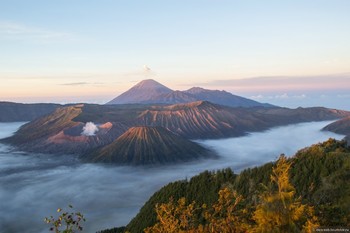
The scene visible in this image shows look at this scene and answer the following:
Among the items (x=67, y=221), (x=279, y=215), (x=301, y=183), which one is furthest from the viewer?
(x=301, y=183)

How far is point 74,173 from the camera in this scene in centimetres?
18150

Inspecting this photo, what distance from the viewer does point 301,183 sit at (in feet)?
177

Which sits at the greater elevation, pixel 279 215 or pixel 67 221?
pixel 67 221

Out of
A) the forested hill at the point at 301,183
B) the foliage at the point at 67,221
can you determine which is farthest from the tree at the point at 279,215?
the forested hill at the point at 301,183

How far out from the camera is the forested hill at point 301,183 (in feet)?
131

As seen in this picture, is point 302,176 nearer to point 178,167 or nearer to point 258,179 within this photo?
point 258,179

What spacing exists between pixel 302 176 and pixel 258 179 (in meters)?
10.2

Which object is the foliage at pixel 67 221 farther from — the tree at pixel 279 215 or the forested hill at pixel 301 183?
the forested hill at pixel 301 183

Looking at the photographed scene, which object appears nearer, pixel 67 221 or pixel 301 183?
pixel 67 221

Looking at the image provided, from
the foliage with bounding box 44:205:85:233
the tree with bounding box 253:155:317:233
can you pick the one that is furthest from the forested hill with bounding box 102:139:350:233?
the foliage with bounding box 44:205:85:233

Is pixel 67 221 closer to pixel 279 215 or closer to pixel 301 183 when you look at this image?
pixel 279 215

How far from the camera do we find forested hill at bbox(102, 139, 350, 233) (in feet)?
131

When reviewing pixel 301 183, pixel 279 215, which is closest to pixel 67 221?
pixel 279 215

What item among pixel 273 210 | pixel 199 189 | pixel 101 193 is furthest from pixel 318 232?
pixel 101 193
